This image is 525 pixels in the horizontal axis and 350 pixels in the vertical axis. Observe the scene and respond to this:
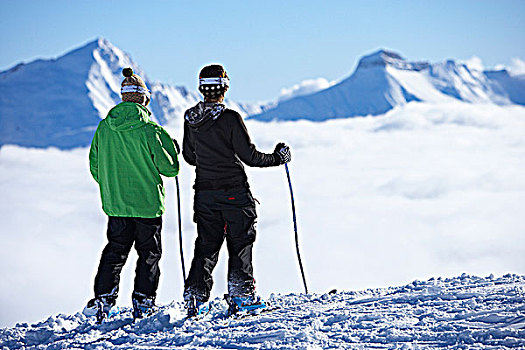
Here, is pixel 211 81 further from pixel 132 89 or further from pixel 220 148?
pixel 132 89

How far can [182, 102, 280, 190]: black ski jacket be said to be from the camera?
162 inches

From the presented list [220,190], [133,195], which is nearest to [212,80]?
[220,190]

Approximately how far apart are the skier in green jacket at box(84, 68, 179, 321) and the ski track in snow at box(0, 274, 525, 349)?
254 mm

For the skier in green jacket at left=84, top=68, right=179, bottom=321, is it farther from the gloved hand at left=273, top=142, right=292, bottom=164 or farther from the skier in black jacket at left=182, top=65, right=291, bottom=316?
the gloved hand at left=273, top=142, right=292, bottom=164

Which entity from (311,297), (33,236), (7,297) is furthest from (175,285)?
(311,297)

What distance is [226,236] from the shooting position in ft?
14.1

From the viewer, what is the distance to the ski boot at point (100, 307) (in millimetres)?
4291

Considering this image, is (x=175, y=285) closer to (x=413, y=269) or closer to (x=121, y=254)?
(x=413, y=269)

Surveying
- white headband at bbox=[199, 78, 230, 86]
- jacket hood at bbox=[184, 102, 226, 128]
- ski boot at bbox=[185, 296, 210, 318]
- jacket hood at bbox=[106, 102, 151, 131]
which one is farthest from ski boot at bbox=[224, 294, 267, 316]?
white headband at bbox=[199, 78, 230, 86]

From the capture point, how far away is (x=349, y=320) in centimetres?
381

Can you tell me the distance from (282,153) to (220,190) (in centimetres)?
66

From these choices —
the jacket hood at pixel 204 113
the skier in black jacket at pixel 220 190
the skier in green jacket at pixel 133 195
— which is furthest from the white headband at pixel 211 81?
the skier in green jacket at pixel 133 195

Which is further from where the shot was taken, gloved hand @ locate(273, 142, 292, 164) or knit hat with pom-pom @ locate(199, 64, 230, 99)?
gloved hand @ locate(273, 142, 292, 164)

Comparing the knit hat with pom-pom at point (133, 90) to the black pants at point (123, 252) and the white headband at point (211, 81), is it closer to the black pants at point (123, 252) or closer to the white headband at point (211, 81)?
the white headband at point (211, 81)
